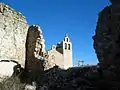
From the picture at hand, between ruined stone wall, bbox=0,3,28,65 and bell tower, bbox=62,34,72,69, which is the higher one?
bell tower, bbox=62,34,72,69

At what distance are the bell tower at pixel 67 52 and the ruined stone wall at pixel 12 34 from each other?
22911 mm

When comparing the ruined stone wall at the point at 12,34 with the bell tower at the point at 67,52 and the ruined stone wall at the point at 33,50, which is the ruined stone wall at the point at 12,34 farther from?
the bell tower at the point at 67,52

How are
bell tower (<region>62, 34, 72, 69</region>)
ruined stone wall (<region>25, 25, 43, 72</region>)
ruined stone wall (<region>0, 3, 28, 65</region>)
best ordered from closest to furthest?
ruined stone wall (<region>0, 3, 28, 65</region>) < ruined stone wall (<region>25, 25, 43, 72</region>) < bell tower (<region>62, 34, 72, 69</region>)

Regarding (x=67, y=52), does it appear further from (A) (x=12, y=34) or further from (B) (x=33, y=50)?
(A) (x=12, y=34)

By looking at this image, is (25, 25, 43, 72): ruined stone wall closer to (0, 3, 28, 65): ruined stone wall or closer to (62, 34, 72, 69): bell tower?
(0, 3, 28, 65): ruined stone wall

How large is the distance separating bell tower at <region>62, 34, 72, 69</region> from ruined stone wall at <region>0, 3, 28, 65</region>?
22911 millimetres

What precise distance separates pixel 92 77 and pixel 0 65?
562 cm

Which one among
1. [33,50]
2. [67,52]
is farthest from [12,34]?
[67,52]

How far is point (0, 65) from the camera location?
690 inches

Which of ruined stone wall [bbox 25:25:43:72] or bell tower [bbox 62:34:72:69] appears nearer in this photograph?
ruined stone wall [bbox 25:25:43:72]

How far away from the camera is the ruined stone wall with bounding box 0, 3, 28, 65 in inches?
703

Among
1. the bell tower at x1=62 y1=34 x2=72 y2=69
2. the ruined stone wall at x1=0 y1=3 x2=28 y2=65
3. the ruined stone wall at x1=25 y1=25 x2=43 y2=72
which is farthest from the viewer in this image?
the bell tower at x1=62 y1=34 x2=72 y2=69

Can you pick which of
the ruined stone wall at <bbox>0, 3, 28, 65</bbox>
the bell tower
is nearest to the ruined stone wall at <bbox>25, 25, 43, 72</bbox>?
the ruined stone wall at <bbox>0, 3, 28, 65</bbox>

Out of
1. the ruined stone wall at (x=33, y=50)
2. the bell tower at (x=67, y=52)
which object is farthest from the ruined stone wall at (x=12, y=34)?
the bell tower at (x=67, y=52)
